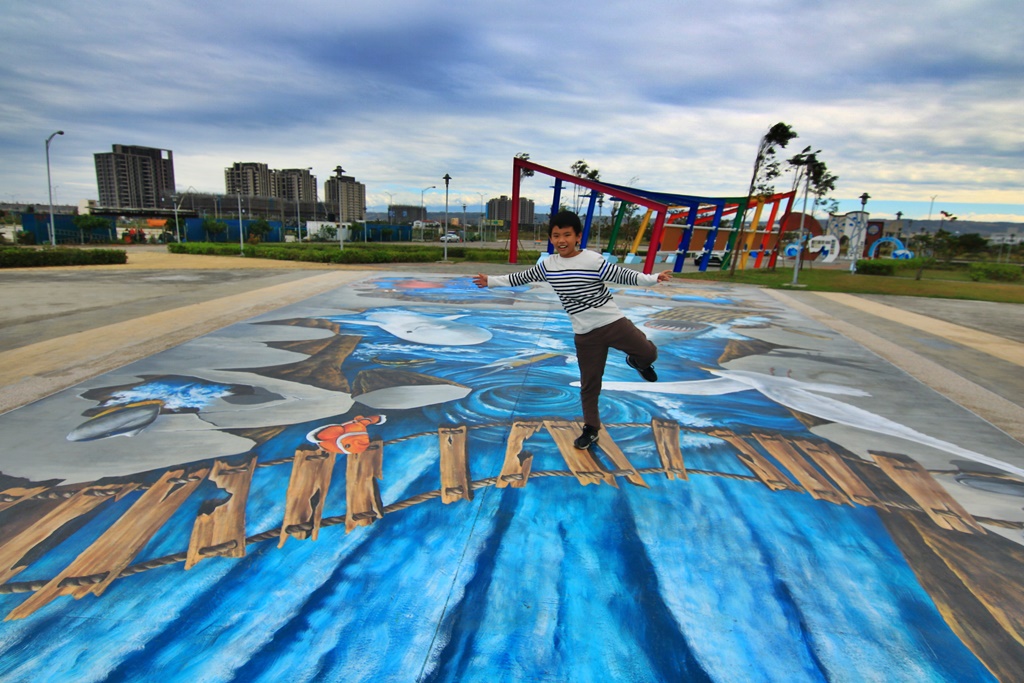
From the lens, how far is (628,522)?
3.47 meters

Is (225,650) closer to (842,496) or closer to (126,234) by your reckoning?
(842,496)

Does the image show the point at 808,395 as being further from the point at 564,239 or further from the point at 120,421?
the point at 120,421

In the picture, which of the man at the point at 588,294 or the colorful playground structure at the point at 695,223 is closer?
Result: the man at the point at 588,294

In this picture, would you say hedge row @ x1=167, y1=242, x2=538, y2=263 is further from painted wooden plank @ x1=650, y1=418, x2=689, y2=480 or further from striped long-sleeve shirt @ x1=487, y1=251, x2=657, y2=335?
striped long-sleeve shirt @ x1=487, y1=251, x2=657, y2=335

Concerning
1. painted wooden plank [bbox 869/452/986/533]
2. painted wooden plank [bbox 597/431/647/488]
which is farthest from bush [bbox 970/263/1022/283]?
painted wooden plank [bbox 597/431/647/488]

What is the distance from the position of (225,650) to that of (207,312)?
379 inches

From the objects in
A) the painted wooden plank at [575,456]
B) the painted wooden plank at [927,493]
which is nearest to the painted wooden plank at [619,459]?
the painted wooden plank at [575,456]

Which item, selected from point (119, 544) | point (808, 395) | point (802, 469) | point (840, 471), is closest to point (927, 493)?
point (840, 471)

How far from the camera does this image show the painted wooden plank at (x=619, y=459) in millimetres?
4074

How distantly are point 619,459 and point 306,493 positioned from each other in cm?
244

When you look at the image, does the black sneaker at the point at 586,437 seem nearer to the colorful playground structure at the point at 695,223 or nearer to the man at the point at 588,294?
the man at the point at 588,294

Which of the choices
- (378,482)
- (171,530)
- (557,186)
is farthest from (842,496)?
(557,186)

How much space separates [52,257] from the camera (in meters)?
21.2

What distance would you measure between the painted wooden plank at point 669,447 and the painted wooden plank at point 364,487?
222 centimetres
